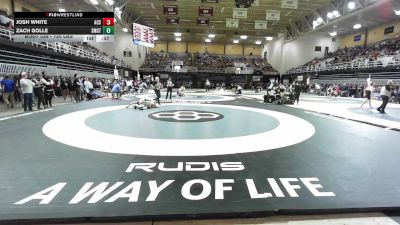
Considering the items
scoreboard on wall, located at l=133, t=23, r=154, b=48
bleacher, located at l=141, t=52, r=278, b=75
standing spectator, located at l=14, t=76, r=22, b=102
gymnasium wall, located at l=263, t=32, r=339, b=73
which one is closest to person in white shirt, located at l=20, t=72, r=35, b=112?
standing spectator, located at l=14, t=76, r=22, b=102

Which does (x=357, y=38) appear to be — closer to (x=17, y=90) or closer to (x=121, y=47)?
(x=121, y=47)

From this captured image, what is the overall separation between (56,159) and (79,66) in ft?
80.3

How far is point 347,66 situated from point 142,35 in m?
24.6

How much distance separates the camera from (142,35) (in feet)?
65.1

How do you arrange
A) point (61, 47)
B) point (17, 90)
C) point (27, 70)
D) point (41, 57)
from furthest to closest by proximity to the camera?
point (61, 47), point (41, 57), point (27, 70), point (17, 90)

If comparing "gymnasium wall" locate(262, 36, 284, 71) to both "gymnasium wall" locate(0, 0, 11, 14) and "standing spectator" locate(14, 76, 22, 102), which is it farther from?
"standing spectator" locate(14, 76, 22, 102)

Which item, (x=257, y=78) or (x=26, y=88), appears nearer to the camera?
(x=26, y=88)

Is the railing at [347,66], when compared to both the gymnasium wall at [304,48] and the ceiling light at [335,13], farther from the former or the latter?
the ceiling light at [335,13]

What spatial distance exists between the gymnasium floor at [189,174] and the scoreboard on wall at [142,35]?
563 inches

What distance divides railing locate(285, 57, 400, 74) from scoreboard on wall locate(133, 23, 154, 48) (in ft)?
72.4

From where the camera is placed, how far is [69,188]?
3021 millimetres

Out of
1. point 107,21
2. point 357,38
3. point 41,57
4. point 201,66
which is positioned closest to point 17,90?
point 41,57

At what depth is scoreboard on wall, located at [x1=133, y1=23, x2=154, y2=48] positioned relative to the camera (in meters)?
19.2

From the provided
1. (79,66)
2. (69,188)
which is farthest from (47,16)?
(79,66)
